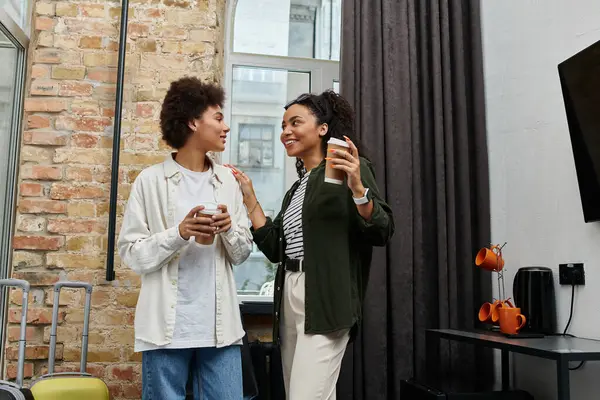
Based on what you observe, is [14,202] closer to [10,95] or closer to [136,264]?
[10,95]

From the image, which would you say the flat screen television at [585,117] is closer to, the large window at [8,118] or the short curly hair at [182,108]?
the short curly hair at [182,108]

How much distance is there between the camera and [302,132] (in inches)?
77.2

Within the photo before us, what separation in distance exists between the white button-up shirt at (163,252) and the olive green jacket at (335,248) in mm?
205

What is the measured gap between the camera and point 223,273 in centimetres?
167

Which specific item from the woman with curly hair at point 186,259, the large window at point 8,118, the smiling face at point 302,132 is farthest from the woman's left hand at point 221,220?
the large window at point 8,118

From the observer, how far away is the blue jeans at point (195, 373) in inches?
61.4

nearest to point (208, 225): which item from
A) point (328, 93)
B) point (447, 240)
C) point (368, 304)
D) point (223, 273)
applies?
point (223, 273)

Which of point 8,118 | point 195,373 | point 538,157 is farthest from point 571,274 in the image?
point 8,118

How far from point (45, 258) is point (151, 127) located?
0.73 metres

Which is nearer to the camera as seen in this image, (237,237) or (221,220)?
(221,220)

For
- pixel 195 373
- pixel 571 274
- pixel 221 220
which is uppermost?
pixel 221 220

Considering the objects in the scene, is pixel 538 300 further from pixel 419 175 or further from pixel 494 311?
pixel 419 175

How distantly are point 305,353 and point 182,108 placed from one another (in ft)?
2.69

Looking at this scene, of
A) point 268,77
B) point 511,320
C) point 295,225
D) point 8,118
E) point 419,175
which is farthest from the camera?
point 268,77
